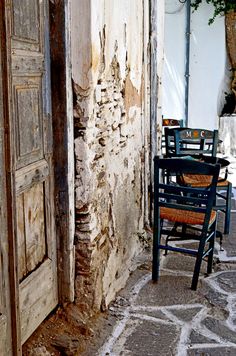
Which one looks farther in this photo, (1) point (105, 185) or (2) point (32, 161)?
(1) point (105, 185)

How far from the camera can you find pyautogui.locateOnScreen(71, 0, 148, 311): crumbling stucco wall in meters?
2.62

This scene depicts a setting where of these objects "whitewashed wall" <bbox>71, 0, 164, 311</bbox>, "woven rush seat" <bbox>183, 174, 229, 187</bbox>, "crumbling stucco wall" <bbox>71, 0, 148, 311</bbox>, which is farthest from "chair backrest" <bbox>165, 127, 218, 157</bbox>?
"crumbling stucco wall" <bbox>71, 0, 148, 311</bbox>

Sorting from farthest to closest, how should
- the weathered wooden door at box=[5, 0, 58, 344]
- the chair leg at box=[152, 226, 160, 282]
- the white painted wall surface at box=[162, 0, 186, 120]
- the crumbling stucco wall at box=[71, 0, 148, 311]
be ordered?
the white painted wall surface at box=[162, 0, 186, 120] < the chair leg at box=[152, 226, 160, 282] < the crumbling stucco wall at box=[71, 0, 148, 311] < the weathered wooden door at box=[5, 0, 58, 344]

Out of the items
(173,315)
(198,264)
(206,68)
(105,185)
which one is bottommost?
(173,315)

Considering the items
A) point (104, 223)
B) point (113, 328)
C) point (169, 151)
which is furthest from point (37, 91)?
point (169, 151)

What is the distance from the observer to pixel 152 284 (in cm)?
341

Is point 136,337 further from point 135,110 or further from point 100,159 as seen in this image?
point 135,110

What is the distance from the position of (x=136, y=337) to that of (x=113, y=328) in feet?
0.47

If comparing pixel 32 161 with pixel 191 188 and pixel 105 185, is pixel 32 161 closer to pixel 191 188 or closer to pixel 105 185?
pixel 105 185

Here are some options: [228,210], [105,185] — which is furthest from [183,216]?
[228,210]

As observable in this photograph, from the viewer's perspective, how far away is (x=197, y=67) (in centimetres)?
870

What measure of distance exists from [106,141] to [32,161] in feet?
2.31

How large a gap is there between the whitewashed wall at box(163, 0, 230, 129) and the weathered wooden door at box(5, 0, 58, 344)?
6.38 meters

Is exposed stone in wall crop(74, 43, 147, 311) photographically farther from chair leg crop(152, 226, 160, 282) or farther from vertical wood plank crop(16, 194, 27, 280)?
vertical wood plank crop(16, 194, 27, 280)
